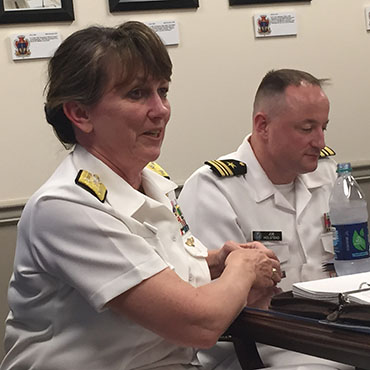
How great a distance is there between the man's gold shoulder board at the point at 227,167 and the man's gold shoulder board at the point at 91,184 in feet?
3.16

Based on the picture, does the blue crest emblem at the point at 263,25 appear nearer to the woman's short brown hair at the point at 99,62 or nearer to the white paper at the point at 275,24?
the white paper at the point at 275,24

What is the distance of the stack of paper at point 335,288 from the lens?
177cm

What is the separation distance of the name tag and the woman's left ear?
98 cm

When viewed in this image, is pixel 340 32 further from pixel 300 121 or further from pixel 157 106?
pixel 157 106

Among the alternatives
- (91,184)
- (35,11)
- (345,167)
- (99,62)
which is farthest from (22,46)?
(91,184)

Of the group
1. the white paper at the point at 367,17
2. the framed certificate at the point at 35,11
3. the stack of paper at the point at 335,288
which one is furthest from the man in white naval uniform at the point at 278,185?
the white paper at the point at 367,17

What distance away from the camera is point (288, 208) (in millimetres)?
2764

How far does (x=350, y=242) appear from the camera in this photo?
233 cm

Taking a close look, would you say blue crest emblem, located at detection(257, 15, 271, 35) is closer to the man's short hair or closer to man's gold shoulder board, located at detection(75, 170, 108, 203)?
the man's short hair

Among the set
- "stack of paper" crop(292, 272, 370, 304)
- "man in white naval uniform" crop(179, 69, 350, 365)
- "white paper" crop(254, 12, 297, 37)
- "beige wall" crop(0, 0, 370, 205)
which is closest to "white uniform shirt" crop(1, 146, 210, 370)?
"stack of paper" crop(292, 272, 370, 304)

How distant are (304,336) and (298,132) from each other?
1318mm

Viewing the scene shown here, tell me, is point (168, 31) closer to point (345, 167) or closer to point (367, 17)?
point (367, 17)

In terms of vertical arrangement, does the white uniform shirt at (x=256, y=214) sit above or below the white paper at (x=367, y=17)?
below

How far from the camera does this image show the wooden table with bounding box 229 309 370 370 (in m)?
1.57
